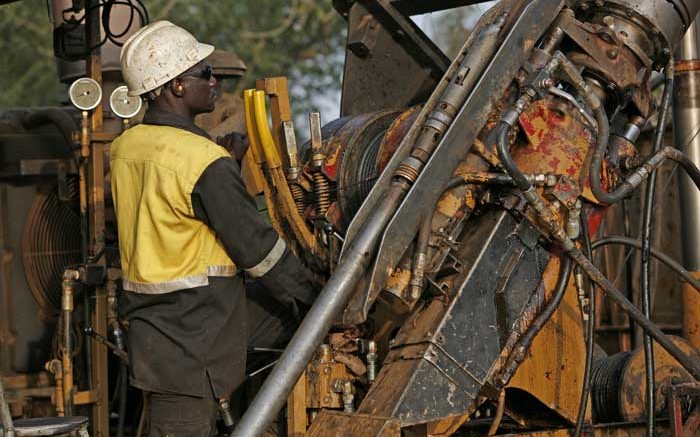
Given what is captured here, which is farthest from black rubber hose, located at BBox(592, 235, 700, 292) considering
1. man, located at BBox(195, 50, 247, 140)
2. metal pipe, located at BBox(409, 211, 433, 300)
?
man, located at BBox(195, 50, 247, 140)

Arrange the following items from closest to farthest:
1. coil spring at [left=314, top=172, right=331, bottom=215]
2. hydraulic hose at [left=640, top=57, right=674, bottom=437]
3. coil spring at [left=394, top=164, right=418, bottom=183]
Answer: coil spring at [left=394, top=164, right=418, bottom=183], hydraulic hose at [left=640, top=57, right=674, bottom=437], coil spring at [left=314, top=172, right=331, bottom=215]

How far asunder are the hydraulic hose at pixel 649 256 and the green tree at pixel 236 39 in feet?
41.1

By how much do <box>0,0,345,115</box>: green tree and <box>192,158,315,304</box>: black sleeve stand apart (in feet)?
42.5

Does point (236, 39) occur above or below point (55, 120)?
above

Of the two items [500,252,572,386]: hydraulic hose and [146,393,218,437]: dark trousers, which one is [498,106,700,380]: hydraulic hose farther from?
[146,393,218,437]: dark trousers

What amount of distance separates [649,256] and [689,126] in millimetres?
989

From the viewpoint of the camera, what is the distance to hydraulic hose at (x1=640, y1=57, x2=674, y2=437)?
4406mm

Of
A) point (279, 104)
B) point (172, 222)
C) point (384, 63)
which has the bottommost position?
point (172, 222)

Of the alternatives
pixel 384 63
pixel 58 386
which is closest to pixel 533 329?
pixel 384 63


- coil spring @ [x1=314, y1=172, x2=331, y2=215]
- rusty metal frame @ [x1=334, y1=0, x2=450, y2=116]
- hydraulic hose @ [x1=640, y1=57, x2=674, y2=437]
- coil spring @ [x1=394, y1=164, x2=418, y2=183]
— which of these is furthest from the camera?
rusty metal frame @ [x1=334, y1=0, x2=450, y2=116]

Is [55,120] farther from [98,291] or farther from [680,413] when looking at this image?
[680,413]

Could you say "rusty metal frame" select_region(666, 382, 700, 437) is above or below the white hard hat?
below

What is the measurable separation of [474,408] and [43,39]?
14.5 metres

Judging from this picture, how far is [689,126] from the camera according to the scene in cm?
537
